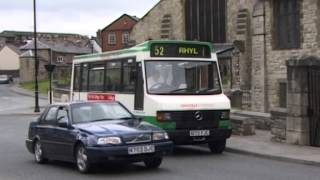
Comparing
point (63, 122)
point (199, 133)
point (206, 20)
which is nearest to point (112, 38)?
point (206, 20)

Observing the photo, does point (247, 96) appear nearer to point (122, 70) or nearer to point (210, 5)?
point (210, 5)

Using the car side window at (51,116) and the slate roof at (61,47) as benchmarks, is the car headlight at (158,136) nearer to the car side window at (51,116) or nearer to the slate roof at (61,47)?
the car side window at (51,116)

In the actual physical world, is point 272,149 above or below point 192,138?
below

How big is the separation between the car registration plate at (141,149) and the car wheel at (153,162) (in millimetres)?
519

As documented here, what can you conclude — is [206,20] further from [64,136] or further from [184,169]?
Result: [64,136]

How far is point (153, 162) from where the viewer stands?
538 inches

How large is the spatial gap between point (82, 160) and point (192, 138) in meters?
3.84

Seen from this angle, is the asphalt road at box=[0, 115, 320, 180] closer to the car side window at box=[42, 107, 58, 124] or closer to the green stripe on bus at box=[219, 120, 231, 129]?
the green stripe on bus at box=[219, 120, 231, 129]

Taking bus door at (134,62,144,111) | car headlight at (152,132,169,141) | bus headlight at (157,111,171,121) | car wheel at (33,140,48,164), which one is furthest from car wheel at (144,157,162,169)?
bus door at (134,62,144,111)

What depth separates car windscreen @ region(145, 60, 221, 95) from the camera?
657 inches

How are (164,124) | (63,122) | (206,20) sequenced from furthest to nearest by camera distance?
(206,20) < (164,124) < (63,122)

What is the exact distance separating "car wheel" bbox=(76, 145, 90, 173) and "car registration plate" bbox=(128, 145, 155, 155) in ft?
2.96

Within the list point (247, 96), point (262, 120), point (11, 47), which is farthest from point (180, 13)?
point (11, 47)

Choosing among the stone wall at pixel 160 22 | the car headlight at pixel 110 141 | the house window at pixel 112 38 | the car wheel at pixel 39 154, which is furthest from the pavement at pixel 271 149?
the house window at pixel 112 38
